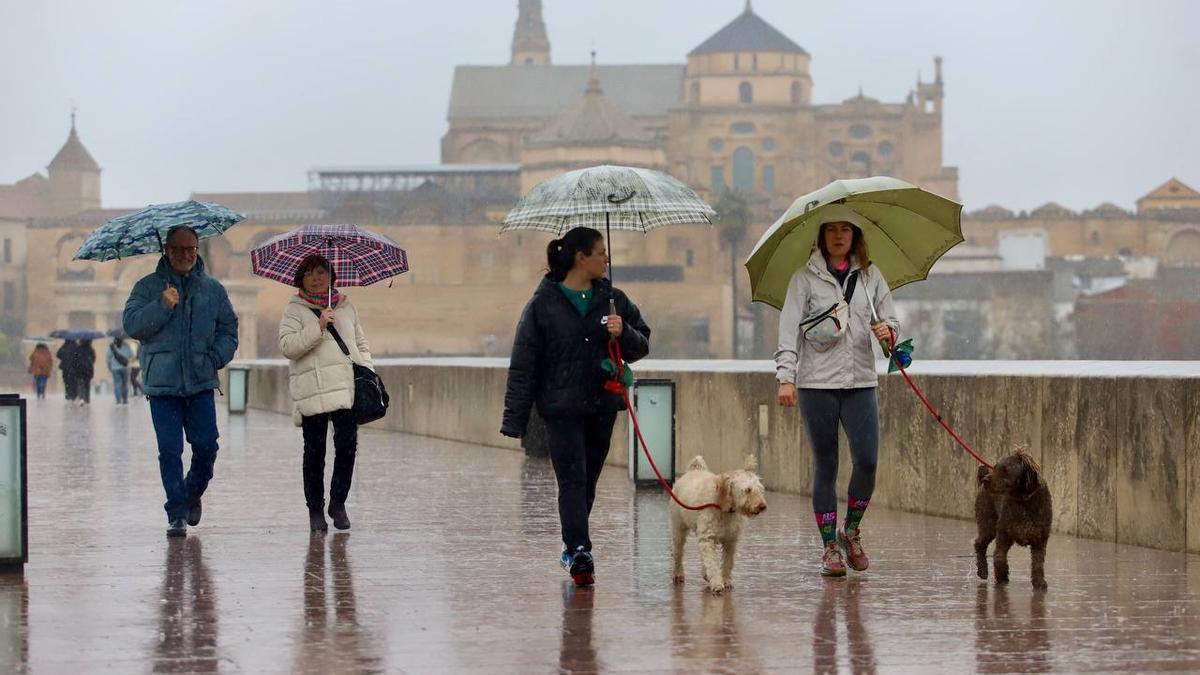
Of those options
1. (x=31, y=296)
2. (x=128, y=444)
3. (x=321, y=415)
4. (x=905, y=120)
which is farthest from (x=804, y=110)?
(x=321, y=415)

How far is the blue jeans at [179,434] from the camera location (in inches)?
356

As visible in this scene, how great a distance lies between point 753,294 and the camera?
27.1 ft

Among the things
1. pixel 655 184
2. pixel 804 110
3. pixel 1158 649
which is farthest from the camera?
pixel 804 110

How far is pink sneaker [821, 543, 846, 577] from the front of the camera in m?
7.49

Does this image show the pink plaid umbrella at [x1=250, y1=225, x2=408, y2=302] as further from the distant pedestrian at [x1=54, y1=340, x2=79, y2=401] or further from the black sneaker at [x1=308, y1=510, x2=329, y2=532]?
the distant pedestrian at [x1=54, y1=340, x2=79, y2=401]

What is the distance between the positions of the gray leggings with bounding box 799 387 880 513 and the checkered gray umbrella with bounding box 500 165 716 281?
782mm

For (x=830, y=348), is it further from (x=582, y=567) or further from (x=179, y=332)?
(x=179, y=332)

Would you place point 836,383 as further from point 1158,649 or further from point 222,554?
point 222,554

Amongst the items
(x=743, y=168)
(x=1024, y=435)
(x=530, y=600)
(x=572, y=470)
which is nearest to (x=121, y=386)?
(x=1024, y=435)

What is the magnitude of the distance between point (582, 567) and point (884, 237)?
6.53 ft

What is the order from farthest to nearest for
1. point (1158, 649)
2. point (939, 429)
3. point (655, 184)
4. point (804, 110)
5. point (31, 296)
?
point (804, 110), point (31, 296), point (939, 429), point (655, 184), point (1158, 649)

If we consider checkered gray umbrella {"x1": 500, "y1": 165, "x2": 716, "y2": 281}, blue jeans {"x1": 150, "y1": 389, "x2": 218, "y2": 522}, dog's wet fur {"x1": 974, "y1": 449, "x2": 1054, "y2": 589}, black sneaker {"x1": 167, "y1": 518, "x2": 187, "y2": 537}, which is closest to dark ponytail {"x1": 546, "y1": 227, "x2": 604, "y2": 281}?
checkered gray umbrella {"x1": 500, "y1": 165, "x2": 716, "y2": 281}

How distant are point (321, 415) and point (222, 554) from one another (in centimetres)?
108

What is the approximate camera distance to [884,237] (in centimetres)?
833
